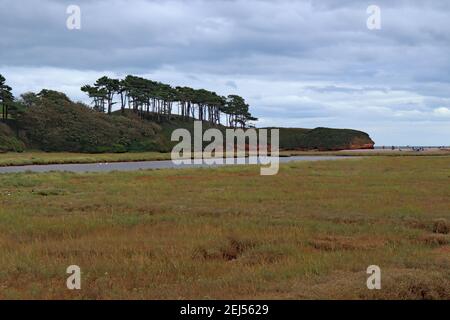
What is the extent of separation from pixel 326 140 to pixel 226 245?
5913 inches

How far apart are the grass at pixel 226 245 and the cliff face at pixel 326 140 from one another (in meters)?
132

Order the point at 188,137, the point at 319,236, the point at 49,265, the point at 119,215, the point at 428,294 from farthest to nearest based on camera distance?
the point at 188,137, the point at 119,215, the point at 319,236, the point at 49,265, the point at 428,294

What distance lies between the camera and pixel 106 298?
9.40m

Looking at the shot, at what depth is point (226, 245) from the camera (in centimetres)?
1429

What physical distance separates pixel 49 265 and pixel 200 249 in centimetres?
380

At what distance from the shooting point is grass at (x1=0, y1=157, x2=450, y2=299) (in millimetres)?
9977

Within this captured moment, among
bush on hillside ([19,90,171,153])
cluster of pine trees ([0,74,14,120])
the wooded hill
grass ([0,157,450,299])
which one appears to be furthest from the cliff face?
grass ([0,157,450,299])

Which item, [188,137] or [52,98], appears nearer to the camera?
[52,98]

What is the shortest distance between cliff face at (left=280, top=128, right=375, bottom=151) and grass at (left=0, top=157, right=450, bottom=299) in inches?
5211

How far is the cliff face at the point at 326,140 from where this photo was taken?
521 ft
